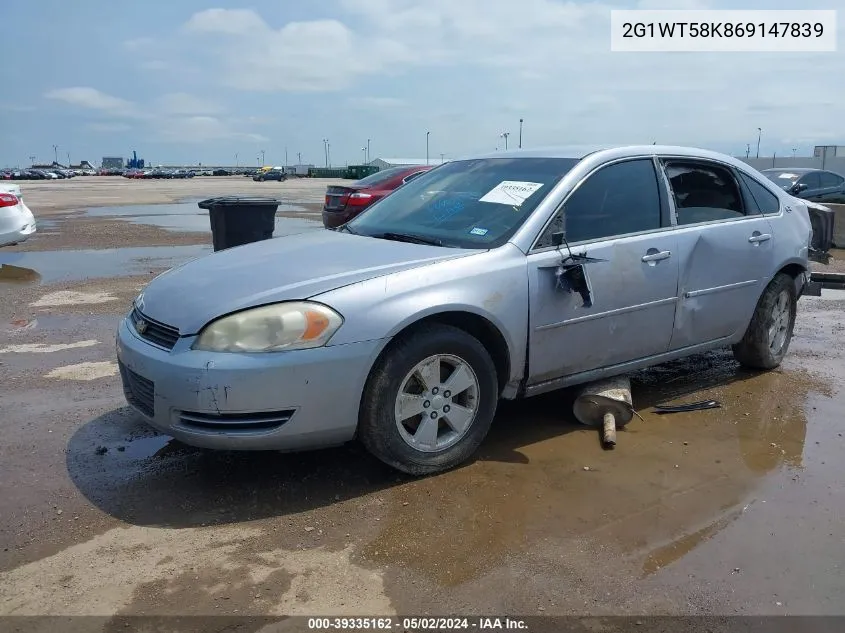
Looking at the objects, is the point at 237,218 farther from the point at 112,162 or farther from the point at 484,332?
the point at 112,162

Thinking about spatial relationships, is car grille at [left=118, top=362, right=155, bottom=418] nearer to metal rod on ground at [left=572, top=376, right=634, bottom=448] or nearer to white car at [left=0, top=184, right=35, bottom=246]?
metal rod on ground at [left=572, top=376, right=634, bottom=448]

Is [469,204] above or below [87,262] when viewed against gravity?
above

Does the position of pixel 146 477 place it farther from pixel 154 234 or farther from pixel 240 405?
pixel 154 234

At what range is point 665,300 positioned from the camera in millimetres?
4375

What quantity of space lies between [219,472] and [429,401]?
1.14 meters

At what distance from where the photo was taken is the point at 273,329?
319 cm

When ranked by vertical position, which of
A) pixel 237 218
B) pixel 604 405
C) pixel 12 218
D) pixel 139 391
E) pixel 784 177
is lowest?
pixel 604 405

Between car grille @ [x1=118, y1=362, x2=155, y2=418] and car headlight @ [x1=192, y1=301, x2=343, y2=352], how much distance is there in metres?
0.37

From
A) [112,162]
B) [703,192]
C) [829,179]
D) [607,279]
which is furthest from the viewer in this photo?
[112,162]

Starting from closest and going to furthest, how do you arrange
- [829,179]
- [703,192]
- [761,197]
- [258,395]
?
[258,395], [703,192], [761,197], [829,179]

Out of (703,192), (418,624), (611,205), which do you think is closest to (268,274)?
(418,624)

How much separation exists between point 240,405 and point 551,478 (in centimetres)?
160

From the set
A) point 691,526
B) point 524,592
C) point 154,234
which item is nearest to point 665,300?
point 691,526

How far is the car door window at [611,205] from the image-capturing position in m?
4.04
